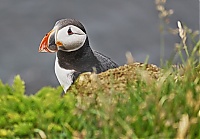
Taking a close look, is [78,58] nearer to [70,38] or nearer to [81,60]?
[81,60]

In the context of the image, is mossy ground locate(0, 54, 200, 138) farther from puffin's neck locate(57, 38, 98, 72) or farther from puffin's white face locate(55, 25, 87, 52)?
puffin's neck locate(57, 38, 98, 72)

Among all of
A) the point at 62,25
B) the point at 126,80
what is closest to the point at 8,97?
the point at 126,80

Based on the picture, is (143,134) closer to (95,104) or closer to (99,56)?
(95,104)

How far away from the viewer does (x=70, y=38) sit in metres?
5.87

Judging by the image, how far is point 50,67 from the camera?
12.9 meters

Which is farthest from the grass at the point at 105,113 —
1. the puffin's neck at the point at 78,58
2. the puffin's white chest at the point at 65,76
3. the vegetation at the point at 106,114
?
the puffin's neck at the point at 78,58

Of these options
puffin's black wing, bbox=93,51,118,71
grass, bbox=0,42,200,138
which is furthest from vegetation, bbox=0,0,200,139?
puffin's black wing, bbox=93,51,118,71

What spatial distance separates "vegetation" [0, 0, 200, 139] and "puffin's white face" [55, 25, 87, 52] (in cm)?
180

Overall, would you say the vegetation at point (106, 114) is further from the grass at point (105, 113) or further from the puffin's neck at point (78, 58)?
the puffin's neck at point (78, 58)

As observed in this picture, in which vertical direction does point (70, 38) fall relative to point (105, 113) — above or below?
above

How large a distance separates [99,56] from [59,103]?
243 cm

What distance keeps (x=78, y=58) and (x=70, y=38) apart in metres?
0.27

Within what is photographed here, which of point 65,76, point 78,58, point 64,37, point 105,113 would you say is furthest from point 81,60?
point 105,113

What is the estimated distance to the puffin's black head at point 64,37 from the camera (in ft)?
18.9
